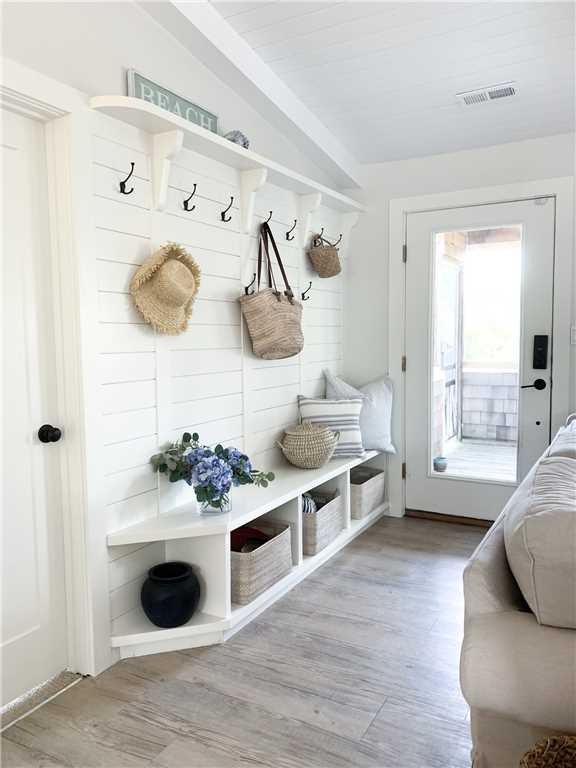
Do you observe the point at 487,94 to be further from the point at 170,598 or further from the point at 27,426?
the point at 170,598

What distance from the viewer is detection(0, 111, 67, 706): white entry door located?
196cm

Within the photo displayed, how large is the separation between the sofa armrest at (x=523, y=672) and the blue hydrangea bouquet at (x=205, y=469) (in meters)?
1.27

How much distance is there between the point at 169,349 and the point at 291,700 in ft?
4.59

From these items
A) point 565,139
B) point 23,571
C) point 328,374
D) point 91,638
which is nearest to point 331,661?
point 91,638

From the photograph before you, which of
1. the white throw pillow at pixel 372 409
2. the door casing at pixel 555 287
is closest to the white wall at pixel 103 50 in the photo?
the door casing at pixel 555 287

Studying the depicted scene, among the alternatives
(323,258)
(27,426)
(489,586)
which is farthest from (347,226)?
(489,586)

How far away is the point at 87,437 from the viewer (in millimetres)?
2096

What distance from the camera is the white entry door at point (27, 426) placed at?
1.96m

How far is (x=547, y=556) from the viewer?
118 cm

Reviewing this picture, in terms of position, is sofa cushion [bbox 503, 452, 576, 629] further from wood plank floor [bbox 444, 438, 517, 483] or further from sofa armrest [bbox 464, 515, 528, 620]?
wood plank floor [bbox 444, 438, 517, 483]

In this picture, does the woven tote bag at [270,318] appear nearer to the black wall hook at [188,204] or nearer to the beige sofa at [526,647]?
the black wall hook at [188,204]

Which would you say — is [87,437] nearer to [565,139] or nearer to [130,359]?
[130,359]

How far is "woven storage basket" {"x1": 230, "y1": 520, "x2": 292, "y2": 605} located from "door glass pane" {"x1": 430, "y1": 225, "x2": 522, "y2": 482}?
4.75ft

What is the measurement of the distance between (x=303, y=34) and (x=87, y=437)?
6.41 ft
